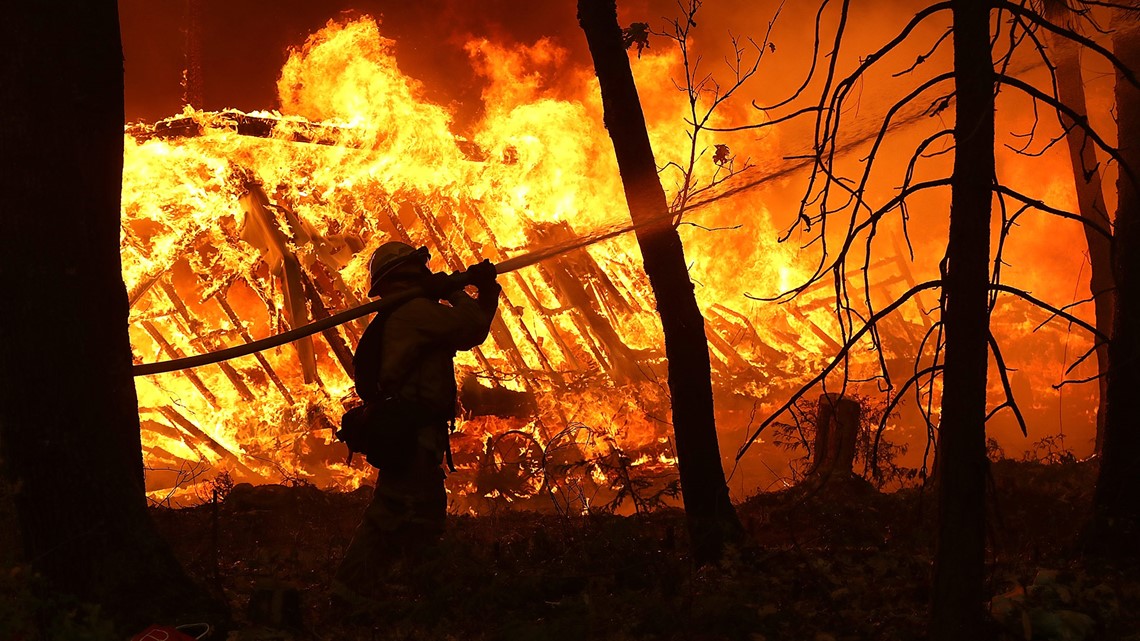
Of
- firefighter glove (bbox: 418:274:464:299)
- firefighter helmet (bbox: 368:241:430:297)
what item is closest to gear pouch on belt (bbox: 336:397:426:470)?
firefighter glove (bbox: 418:274:464:299)

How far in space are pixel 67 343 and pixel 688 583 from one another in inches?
125

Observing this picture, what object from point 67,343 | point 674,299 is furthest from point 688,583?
point 67,343

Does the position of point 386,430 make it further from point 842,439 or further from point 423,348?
point 842,439

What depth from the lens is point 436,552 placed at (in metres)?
4.64

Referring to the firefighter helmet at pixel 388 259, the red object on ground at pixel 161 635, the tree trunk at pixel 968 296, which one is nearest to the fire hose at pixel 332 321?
the firefighter helmet at pixel 388 259

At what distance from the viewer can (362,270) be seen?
12383mm

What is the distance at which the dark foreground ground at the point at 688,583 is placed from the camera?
3830 mm

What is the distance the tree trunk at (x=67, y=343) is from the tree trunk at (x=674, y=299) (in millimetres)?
2677

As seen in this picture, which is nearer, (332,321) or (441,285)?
(332,321)

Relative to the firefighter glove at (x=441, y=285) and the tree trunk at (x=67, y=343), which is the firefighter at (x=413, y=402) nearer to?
the firefighter glove at (x=441, y=285)

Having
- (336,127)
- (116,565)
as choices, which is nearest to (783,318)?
(336,127)

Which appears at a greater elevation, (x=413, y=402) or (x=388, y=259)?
(x=388, y=259)

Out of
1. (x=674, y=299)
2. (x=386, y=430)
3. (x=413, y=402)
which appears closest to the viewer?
(x=386, y=430)

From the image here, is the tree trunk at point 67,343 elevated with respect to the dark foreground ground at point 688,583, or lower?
elevated
